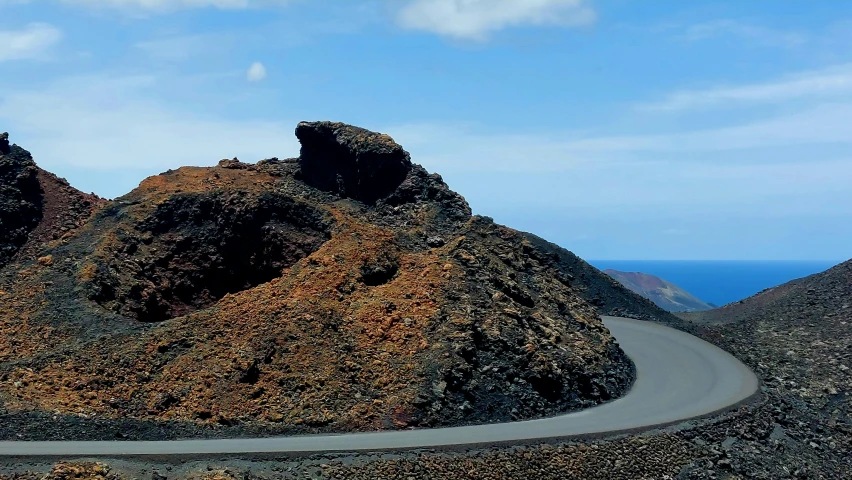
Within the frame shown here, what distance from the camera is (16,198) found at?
42.8 metres

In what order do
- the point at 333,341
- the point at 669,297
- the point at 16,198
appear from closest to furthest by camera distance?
the point at 333,341
the point at 16,198
the point at 669,297

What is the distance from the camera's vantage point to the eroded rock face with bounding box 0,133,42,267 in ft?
133

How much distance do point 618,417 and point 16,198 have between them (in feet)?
113

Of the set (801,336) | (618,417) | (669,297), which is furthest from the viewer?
(669,297)

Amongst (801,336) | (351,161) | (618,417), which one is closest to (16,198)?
(351,161)

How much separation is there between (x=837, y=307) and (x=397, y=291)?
1253 inches

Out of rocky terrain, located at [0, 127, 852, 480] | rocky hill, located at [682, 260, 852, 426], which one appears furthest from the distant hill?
rocky terrain, located at [0, 127, 852, 480]

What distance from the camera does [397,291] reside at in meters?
34.1

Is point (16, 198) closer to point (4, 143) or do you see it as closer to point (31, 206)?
point (31, 206)

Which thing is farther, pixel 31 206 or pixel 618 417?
pixel 31 206

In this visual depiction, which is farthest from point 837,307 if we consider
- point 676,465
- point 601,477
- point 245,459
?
point 245,459

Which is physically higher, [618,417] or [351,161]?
[351,161]

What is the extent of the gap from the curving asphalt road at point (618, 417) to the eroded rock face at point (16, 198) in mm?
20237

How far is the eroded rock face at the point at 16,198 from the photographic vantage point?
133 feet
